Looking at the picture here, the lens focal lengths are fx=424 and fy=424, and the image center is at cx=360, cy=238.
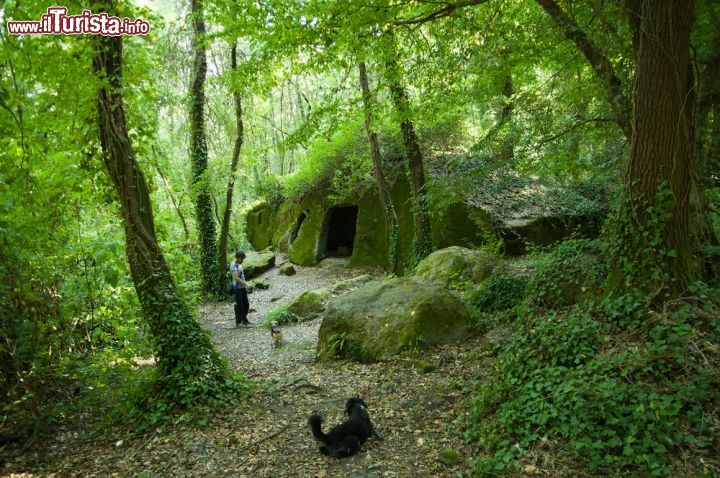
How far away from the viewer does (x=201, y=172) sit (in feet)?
42.2

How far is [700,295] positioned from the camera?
12.3ft

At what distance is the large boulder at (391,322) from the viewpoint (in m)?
6.10

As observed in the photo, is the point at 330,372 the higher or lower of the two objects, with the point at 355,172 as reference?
lower

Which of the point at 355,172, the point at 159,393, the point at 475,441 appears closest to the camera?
the point at 475,441

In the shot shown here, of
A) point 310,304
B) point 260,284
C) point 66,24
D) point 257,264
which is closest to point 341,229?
point 257,264

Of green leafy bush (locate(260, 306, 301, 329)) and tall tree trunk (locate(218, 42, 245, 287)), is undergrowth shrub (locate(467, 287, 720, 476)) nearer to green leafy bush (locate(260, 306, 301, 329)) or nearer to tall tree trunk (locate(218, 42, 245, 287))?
green leafy bush (locate(260, 306, 301, 329))

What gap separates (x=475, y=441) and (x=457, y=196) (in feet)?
14.0

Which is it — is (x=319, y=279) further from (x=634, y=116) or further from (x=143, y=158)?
(x=634, y=116)

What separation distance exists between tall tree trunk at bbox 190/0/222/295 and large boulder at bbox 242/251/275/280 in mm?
2296

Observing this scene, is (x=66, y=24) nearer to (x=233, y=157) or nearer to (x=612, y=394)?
(x=612, y=394)

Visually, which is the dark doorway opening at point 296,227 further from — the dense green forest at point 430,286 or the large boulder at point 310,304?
the dense green forest at point 430,286

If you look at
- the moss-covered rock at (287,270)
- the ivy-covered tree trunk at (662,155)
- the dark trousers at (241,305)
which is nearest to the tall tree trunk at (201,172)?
the moss-covered rock at (287,270)

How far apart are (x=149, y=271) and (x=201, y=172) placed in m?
8.53

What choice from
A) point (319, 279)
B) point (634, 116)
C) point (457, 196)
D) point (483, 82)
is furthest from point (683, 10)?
point (319, 279)
